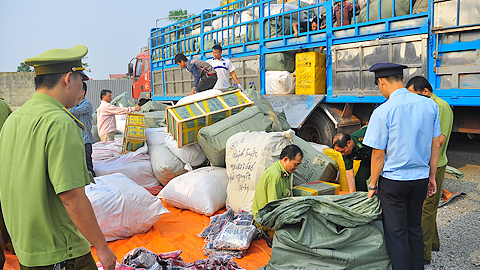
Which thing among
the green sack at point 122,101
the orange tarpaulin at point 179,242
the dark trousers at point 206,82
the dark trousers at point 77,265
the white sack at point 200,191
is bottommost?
the orange tarpaulin at point 179,242

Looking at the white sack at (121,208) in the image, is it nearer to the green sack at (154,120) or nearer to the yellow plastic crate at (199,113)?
the yellow plastic crate at (199,113)

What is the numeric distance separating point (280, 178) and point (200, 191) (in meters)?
1.14

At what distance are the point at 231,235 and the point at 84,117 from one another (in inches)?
98.7

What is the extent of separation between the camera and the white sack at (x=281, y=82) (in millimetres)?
6305

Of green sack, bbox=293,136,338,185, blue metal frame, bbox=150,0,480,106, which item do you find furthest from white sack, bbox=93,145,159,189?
blue metal frame, bbox=150,0,480,106

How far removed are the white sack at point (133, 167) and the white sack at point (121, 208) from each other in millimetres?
984

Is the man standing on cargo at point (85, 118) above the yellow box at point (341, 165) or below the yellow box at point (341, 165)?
above

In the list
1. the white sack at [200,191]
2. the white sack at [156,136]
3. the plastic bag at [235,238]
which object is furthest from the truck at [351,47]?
the plastic bag at [235,238]

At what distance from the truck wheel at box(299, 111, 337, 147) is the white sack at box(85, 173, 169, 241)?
3136 millimetres

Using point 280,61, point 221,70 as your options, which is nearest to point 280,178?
point 221,70

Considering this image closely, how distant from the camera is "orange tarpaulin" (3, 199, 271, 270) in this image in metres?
2.96

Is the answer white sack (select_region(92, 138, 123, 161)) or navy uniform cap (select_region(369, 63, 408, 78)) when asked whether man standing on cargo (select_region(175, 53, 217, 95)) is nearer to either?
white sack (select_region(92, 138, 123, 161))

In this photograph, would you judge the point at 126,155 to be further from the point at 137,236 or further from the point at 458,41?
the point at 458,41

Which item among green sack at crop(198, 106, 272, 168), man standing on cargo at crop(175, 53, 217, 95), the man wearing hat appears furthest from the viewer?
man standing on cargo at crop(175, 53, 217, 95)
